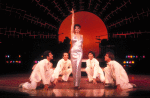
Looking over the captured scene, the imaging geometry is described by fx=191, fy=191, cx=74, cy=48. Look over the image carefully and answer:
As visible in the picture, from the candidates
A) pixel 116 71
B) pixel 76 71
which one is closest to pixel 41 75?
pixel 76 71

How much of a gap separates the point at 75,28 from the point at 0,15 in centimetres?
315

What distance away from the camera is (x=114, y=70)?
11.4ft

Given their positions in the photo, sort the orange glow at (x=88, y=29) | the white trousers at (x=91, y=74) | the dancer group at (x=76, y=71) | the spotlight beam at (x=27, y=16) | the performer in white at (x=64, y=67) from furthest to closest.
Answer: the orange glow at (x=88, y=29) < the spotlight beam at (x=27, y=16) < the performer in white at (x=64, y=67) < the white trousers at (x=91, y=74) < the dancer group at (x=76, y=71)

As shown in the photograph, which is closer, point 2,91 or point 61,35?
point 2,91

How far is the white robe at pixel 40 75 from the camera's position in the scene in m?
3.32

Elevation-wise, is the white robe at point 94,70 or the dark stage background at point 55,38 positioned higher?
the dark stage background at point 55,38

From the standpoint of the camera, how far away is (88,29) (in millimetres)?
6121

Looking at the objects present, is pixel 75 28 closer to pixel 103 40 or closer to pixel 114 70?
pixel 114 70

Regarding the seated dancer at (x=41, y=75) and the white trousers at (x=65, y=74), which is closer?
the seated dancer at (x=41, y=75)

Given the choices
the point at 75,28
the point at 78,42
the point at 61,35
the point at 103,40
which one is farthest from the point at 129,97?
the point at 61,35

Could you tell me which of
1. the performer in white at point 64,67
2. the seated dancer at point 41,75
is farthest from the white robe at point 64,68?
the seated dancer at point 41,75

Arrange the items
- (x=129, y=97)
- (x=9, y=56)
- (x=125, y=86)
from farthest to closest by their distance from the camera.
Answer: (x=9, y=56) < (x=125, y=86) < (x=129, y=97)

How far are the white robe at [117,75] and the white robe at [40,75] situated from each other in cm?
110

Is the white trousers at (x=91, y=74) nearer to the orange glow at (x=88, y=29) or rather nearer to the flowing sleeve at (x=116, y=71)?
the flowing sleeve at (x=116, y=71)
